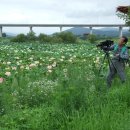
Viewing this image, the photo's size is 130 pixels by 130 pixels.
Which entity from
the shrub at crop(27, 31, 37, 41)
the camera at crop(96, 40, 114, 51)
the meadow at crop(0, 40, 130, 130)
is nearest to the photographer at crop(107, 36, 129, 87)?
the camera at crop(96, 40, 114, 51)

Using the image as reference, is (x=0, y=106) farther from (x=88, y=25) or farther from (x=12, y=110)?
(x=88, y=25)

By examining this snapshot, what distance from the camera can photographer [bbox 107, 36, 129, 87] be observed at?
1178 cm

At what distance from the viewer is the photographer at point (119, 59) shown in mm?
11781

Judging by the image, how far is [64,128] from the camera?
7672mm

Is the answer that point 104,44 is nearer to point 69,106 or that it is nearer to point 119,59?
point 119,59

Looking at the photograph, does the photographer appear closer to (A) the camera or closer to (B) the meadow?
(A) the camera

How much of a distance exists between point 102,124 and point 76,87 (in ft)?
4.76

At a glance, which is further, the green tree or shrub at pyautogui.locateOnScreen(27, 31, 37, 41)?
shrub at pyautogui.locateOnScreen(27, 31, 37, 41)

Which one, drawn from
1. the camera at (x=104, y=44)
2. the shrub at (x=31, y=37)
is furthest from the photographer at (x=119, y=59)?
the shrub at (x=31, y=37)

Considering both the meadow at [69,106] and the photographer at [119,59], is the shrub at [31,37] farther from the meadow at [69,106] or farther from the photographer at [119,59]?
the meadow at [69,106]

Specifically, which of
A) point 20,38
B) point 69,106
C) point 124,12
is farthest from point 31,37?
point 69,106

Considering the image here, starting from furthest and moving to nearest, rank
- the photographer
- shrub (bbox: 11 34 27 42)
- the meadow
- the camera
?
shrub (bbox: 11 34 27 42), the camera, the photographer, the meadow

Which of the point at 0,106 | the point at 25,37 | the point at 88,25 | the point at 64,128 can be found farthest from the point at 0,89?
the point at 88,25

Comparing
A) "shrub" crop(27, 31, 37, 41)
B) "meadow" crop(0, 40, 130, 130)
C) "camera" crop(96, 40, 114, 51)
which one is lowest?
"shrub" crop(27, 31, 37, 41)
